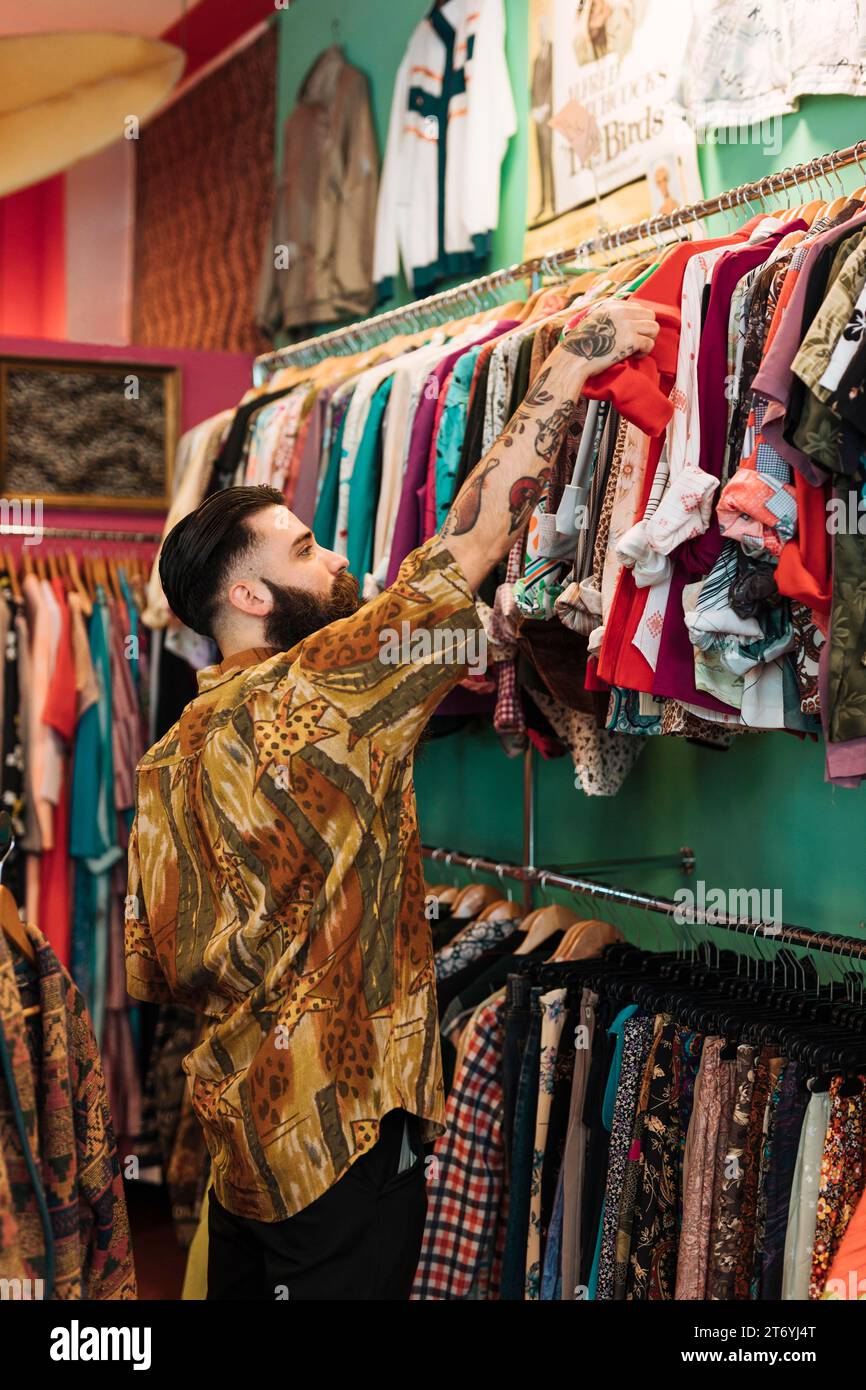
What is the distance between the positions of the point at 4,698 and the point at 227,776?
2.84 meters

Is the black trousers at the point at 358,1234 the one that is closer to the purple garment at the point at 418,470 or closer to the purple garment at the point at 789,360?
the purple garment at the point at 789,360

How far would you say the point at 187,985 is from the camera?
6.91 feet

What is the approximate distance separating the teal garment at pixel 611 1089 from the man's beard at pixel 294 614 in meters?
1.00

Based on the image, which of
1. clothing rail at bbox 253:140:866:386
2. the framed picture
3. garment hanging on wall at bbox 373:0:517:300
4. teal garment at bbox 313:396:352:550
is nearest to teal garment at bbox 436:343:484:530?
clothing rail at bbox 253:140:866:386

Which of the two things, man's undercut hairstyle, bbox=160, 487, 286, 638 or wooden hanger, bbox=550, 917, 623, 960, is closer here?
man's undercut hairstyle, bbox=160, 487, 286, 638

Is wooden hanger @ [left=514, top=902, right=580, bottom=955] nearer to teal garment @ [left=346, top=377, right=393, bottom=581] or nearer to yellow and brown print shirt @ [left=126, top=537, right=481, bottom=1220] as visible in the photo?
teal garment @ [left=346, top=377, right=393, bottom=581]

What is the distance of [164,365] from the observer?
5.22 metres

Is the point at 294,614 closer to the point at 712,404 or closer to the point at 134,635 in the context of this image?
the point at 712,404

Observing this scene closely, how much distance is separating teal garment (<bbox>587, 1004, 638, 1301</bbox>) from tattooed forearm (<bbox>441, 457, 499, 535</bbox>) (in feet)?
3.80

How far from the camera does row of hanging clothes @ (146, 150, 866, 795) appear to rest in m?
2.10

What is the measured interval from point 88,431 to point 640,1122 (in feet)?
11.5

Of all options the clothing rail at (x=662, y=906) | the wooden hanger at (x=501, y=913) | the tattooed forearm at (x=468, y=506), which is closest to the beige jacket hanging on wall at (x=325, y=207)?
the clothing rail at (x=662, y=906)

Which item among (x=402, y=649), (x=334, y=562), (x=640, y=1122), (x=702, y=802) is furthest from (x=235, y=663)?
(x=702, y=802)
